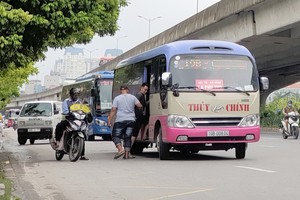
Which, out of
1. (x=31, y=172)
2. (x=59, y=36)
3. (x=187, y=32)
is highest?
(x=187, y=32)

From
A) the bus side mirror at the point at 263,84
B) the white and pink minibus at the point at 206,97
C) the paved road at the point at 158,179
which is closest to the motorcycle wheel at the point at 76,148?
the paved road at the point at 158,179

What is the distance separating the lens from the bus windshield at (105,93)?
28.0 meters

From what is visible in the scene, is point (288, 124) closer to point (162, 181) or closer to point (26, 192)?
point (162, 181)

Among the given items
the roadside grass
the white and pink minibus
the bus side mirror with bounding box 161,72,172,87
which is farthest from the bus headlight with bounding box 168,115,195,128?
the roadside grass

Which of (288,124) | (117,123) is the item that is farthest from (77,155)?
(288,124)

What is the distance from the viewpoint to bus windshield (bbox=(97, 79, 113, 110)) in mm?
27984

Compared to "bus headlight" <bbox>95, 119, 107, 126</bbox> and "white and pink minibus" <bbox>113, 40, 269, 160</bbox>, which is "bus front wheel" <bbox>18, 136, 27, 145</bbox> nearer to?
"bus headlight" <bbox>95, 119, 107, 126</bbox>

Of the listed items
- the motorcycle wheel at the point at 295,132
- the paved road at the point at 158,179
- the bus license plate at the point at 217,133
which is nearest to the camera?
the paved road at the point at 158,179

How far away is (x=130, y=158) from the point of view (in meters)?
15.0

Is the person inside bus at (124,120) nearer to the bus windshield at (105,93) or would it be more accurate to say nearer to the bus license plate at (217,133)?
the bus license plate at (217,133)

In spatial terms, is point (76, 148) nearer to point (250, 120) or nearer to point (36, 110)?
point (250, 120)

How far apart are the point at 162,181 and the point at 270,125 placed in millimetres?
33524

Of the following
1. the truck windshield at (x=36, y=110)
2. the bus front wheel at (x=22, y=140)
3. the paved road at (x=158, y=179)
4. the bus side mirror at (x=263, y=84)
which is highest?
the bus side mirror at (x=263, y=84)

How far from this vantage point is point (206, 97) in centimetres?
1348
